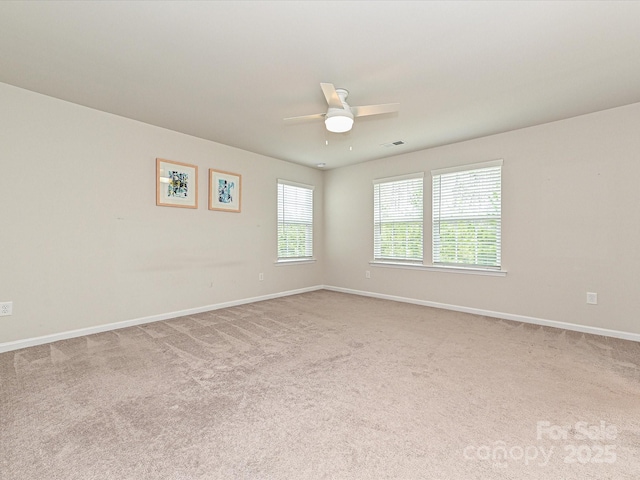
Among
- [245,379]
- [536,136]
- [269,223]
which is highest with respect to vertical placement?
[536,136]

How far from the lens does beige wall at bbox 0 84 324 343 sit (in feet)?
9.85

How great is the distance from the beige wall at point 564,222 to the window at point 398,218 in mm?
193

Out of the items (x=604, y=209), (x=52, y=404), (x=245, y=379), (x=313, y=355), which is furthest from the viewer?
(x=604, y=209)

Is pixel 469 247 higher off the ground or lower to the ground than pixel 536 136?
lower

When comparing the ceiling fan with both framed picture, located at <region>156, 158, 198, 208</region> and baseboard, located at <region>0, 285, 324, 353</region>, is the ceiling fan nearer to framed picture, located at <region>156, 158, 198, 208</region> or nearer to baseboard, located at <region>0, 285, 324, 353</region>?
framed picture, located at <region>156, 158, 198, 208</region>

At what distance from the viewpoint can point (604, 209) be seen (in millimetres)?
3457

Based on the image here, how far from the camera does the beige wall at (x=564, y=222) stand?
11.0ft

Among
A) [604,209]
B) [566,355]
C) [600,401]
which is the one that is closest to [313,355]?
[600,401]

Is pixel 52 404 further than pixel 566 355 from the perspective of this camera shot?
No

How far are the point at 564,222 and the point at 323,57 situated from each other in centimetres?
347

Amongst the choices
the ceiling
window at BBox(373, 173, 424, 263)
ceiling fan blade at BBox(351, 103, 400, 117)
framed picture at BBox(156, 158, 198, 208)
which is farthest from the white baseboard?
ceiling fan blade at BBox(351, 103, 400, 117)

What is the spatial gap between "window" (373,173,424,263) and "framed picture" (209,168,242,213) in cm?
245

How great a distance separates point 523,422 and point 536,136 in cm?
356

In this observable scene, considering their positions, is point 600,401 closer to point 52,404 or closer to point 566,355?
point 566,355
